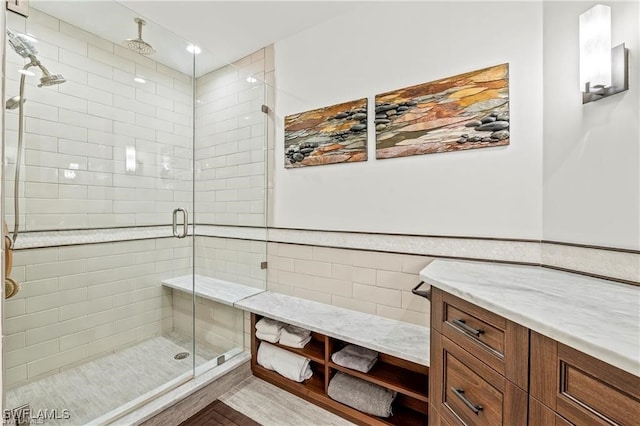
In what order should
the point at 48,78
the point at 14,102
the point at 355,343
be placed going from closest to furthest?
the point at 355,343
the point at 14,102
the point at 48,78

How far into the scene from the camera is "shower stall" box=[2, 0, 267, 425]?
Answer: 1889 millimetres

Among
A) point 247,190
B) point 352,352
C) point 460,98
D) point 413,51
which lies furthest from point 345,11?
point 352,352

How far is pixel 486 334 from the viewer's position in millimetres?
985

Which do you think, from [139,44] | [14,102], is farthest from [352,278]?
[139,44]

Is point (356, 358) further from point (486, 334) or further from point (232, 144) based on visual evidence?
point (232, 144)

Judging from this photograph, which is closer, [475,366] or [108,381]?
[475,366]

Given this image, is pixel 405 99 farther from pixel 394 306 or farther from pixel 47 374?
pixel 47 374

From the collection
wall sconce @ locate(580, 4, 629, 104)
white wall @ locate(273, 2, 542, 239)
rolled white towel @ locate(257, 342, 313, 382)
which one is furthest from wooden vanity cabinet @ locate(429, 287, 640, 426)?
wall sconce @ locate(580, 4, 629, 104)

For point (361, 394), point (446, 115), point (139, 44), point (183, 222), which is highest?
point (139, 44)

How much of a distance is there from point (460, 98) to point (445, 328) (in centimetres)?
132

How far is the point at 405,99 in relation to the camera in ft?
6.15

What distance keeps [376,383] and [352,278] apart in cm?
68

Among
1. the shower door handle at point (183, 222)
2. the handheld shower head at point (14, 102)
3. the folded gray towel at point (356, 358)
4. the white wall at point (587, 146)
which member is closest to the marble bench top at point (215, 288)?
the shower door handle at point (183, 222)

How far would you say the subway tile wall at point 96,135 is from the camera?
6.43 feet
